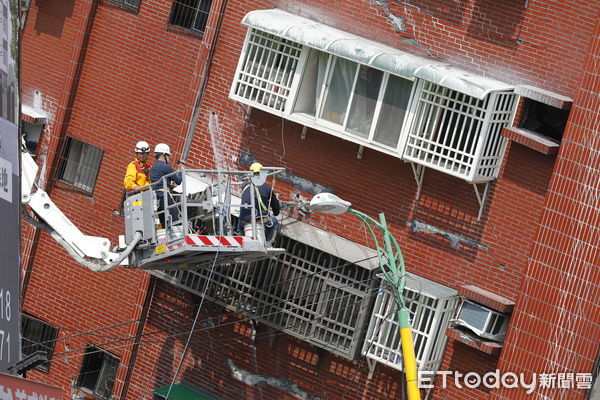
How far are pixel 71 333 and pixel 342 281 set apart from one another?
6.34 metres

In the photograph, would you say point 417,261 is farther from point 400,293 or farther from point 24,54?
point 24,54

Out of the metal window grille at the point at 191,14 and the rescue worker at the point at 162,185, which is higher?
the metal window grille at the point at 191,14

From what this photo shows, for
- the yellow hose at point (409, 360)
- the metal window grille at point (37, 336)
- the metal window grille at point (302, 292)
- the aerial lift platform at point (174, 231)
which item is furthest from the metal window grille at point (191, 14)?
the yellow hose at point (409, 360)

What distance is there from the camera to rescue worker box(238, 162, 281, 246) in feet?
59.7

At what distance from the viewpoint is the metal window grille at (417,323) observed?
18.6 m

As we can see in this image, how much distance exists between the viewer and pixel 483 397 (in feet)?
61.3

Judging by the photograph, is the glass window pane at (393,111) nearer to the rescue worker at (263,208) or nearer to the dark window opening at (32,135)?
the rescue worker at (263,208)

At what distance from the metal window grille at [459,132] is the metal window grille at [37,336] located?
29.0 feet

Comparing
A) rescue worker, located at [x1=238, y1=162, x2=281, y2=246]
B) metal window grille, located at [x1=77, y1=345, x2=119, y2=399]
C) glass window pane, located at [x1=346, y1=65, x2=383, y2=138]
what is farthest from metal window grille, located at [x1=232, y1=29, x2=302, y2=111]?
metal window grille, located at [x1=77, y1=345, x2=119, y2=399]

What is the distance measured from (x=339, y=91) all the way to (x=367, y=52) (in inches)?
42.1

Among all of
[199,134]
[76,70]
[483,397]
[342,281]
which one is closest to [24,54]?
[76,70]

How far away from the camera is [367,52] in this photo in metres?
18.6

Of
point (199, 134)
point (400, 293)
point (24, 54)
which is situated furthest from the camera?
point (24, 54)

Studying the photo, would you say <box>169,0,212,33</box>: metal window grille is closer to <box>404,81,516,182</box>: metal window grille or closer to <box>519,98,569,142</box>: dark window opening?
<box>404,81,516,182</box>: metal window grille
